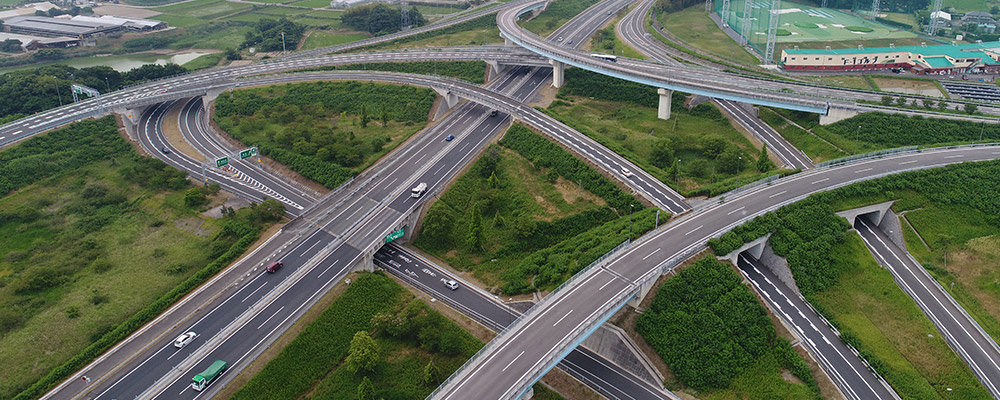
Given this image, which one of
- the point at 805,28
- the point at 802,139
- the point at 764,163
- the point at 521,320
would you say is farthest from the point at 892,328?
the point at 805,28

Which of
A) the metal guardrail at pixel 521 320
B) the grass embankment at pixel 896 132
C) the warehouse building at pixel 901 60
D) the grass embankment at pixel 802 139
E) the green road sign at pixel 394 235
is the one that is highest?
the warehouse building at pixel 901 60

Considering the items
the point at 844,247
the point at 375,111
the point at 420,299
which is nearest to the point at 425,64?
→ the point at 375,111

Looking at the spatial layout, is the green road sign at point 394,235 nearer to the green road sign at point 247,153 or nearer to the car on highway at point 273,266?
the car on highway at point 273,266

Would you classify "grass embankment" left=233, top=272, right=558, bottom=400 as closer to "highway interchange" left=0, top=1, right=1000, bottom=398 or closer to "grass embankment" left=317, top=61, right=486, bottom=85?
"highway interchange" left=0, top=1, right=1000, bottom=398

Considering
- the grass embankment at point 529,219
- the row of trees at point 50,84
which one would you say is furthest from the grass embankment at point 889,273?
the row of trees at point 50,84

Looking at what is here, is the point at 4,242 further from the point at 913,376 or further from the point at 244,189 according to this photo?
the point at 913,376

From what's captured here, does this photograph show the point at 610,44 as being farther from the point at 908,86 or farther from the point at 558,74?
the point at 908,86
